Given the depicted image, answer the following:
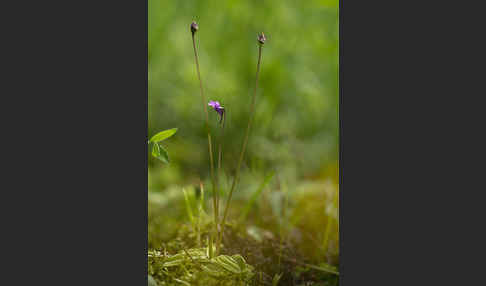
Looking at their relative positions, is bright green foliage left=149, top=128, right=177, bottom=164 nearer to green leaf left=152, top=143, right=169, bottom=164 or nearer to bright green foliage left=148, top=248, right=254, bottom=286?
green leaf left=152, top=143, right=169, bottom=164

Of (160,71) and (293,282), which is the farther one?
(160,71)

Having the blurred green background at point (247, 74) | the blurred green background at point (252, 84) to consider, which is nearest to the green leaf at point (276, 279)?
the blurred green background at point (252, 84)

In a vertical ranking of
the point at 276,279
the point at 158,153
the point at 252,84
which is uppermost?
the point at 252,84

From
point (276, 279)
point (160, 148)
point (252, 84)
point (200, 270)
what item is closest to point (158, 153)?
point (160, 148)

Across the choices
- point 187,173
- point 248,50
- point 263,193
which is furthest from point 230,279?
point 248,50

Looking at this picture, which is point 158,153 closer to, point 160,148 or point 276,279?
point 160,148

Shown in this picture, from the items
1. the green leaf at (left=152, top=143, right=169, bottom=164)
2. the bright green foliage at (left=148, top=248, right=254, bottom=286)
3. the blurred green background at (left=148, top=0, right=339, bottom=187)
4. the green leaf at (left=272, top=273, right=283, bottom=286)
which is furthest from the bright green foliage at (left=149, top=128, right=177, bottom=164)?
the blurred green background at (left=148, top=0, right=339, bottom=187)

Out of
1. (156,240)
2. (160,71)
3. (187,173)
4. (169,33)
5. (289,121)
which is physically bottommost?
(156,240)
